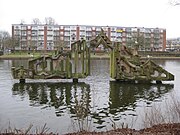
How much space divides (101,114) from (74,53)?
11.8 m

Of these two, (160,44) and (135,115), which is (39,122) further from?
(160,44)

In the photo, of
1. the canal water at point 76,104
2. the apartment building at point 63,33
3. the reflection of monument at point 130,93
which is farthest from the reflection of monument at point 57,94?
the apartment building at point 63,33

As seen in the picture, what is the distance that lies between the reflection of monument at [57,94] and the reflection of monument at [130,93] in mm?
1606

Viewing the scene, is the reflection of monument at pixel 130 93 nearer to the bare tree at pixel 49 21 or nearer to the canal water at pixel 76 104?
the canal water at pixel 76 104

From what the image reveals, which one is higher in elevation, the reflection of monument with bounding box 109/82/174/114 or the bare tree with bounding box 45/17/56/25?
the bare tree with bounding box 45/17/56/25

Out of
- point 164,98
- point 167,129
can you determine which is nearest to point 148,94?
point 164,98

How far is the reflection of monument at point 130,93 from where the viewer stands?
51.0 feet

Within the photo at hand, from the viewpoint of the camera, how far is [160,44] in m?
124

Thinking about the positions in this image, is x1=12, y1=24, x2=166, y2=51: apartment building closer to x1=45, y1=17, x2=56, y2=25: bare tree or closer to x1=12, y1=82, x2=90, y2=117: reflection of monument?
x1=45, y1=17, x2=56, y2=25: bare tree

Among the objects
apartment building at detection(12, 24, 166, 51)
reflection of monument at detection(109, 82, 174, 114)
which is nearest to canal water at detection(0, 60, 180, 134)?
reflection of monument at detection(109, 82, 174, 114)

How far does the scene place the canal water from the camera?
11.7 metres

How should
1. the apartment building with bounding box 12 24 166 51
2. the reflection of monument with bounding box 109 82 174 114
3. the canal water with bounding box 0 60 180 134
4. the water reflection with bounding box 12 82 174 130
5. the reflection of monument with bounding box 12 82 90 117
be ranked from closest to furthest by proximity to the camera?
the canal water with bounding box 0 60 180 134 < the water reflection with bounding box 12 82 174 130 < the reflection of monument with bounding box 12 82 90 117 < the reflection of monument with bounding box 109 82 174 114 < the apartment building with bounding box 12 24 166 51

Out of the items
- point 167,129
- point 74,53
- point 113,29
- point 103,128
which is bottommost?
point 103,128

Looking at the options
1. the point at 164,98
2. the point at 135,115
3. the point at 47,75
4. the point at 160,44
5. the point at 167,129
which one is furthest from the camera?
the point at 160,44
